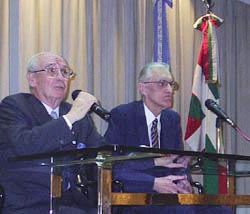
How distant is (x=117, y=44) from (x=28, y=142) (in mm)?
2473

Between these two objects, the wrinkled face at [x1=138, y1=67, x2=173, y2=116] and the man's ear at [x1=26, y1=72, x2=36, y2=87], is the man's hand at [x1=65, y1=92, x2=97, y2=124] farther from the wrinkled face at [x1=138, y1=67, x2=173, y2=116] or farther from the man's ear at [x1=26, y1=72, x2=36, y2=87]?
the wrinkled face at [x1=138, y1=67, x2=173, y2=116]

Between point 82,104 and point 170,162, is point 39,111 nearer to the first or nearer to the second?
point 82,104

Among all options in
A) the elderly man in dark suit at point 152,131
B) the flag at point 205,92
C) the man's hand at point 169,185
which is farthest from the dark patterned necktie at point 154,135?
the flag at point 205,92

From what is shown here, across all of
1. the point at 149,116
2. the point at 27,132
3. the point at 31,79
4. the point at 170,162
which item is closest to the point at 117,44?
the point at 149,116

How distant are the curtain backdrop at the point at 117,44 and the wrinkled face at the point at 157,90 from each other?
2.79ft

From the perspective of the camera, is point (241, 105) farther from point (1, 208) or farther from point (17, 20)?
point (1, 208)

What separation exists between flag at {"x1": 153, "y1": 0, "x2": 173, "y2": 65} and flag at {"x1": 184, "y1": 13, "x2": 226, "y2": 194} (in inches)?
13.4

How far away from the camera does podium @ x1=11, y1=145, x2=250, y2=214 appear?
1768mm

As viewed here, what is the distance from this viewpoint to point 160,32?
4.90 meters

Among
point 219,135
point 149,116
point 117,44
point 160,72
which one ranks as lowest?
Answer: point 219,135

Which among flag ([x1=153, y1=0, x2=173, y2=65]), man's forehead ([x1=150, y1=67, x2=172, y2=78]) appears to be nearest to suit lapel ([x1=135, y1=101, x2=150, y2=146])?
man's forehead ([x1=150, y1=67, x2=172, y2=78])

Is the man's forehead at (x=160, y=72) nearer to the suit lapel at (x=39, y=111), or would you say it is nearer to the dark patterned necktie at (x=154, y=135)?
the dark patterned necktie at (x=154, y=135)

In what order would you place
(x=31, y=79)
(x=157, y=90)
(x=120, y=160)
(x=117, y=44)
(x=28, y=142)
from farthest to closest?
(x=117, y=44) < (x=157, y=90) < (x=31, y=79) < (x=28, y=142) < (x=120, y=160)

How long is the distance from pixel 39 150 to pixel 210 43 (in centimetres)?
283
